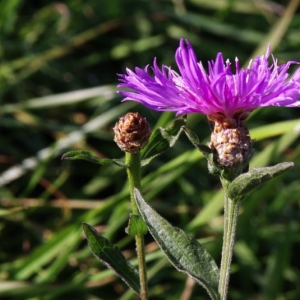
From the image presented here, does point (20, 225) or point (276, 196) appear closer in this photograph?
point (20, 225)

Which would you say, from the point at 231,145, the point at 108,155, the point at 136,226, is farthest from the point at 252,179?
the point at 108,155

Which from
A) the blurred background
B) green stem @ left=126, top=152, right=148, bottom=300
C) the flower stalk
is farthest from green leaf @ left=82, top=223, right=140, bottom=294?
the blurred background

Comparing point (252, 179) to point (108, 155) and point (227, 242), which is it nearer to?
point (227, 242)

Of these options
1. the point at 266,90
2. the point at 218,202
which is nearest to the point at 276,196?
the point at 218,202

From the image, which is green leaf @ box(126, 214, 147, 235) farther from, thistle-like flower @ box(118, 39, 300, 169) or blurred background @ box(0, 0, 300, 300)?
blurred background @ box(0, 0, 300, 300)

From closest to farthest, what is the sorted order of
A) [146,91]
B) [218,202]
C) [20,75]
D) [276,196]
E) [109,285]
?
[146,91] → [218,202] → [109,285] → [276,196] → [20,75]

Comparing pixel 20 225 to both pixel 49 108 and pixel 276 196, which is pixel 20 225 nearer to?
pixel 49 108

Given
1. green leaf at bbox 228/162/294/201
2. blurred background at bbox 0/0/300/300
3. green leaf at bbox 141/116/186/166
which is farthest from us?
blurred background at bbox 0/0/300/300
